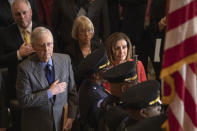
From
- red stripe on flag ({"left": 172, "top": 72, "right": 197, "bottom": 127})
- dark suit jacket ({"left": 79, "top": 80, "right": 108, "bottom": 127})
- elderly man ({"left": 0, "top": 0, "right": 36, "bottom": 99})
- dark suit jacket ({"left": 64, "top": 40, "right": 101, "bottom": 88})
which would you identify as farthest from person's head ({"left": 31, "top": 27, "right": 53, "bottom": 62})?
red stripe on flag ({"left": 172, "top": 72, "right": 197, "bottom": 127})

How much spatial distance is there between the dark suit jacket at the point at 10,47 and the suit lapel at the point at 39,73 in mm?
765

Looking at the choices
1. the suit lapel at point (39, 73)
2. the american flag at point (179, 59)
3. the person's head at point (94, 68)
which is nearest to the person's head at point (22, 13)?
the suit lapel at point (39, 73)

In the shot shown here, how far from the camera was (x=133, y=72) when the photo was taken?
118 inches

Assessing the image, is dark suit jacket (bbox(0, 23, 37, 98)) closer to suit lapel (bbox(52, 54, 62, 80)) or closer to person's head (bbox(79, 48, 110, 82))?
suit lapel (bbox(52, 54, 62, 80))

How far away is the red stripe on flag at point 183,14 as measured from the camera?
2279 mm

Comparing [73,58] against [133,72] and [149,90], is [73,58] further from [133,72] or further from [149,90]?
[149,90]

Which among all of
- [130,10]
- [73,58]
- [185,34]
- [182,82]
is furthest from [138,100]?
[130,10]

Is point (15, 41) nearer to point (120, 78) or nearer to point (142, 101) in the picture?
point (120, 78)

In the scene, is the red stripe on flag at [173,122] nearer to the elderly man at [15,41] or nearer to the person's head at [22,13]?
the elderly man at [15,41]

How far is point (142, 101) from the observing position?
2533mm

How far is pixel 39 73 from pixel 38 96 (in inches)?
7.9

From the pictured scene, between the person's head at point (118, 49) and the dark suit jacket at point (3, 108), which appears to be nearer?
the dark suit jacket at point (3, 108)

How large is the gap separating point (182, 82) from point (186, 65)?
0.33ft

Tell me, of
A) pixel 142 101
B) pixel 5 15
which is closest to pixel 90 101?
pixel 142 101
